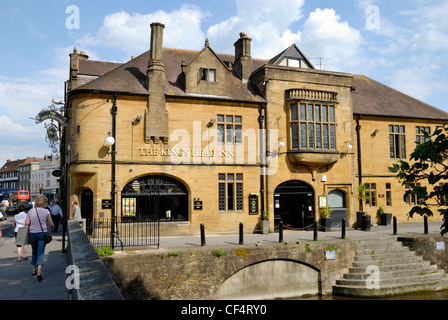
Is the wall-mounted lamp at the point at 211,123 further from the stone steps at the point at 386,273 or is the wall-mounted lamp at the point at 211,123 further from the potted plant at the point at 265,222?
the stone steps at the point at 386,273

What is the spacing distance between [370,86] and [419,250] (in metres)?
15.1

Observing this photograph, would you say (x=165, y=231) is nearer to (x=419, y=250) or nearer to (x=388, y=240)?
(x=388, y=240)

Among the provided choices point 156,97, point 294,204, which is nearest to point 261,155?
point 294,204

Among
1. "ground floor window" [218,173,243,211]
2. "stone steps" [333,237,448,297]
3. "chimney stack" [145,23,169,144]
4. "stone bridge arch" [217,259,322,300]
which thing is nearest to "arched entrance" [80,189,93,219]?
"chimney stack" [145,23,169,144]

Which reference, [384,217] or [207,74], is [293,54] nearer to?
[207,74]

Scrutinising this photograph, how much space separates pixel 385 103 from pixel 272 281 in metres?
17.9

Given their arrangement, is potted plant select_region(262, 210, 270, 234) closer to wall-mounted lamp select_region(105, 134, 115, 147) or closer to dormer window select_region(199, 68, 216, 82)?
dormer window select_region(199, 68, 216, 82)

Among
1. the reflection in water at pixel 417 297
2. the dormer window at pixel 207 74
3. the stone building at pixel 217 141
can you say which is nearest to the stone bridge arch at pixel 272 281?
the reflection in water at pixel 417 297

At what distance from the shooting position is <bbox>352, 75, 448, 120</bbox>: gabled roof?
25.5 m

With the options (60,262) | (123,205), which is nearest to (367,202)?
(123,205)

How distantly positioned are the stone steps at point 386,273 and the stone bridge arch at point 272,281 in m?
1.42

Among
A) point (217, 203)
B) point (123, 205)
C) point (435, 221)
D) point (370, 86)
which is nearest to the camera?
point (123, 205)

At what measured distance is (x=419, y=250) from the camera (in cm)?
1741

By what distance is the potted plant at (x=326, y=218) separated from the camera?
21516 millimetres
